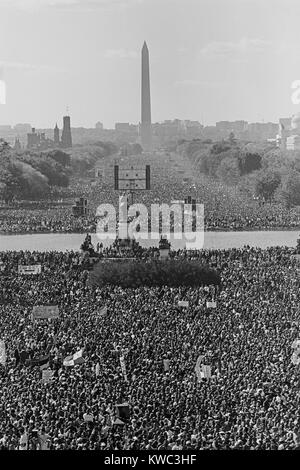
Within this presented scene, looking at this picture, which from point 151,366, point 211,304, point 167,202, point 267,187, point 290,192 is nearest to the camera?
point 151,366

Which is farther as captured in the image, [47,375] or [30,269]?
[30,269]

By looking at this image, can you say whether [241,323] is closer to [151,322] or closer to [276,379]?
[151,322]

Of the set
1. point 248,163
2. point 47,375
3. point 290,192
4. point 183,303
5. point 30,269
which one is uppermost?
point 47,375

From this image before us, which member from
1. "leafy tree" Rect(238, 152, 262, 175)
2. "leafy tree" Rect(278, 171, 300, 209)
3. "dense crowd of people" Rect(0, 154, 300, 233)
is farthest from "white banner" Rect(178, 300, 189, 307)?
"leafy tree" Rect(238, 152, 262, 175)

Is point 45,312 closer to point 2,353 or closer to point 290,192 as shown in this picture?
point 2,353

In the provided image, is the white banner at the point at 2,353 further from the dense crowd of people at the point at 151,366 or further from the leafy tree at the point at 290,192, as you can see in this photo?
the leafy tree at the point at 290,192

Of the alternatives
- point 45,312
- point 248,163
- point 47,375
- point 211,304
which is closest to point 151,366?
point 47,375

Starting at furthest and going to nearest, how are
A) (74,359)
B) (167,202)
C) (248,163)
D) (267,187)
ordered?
(248,163) → (267,187) → (167,202) → (74,359)
